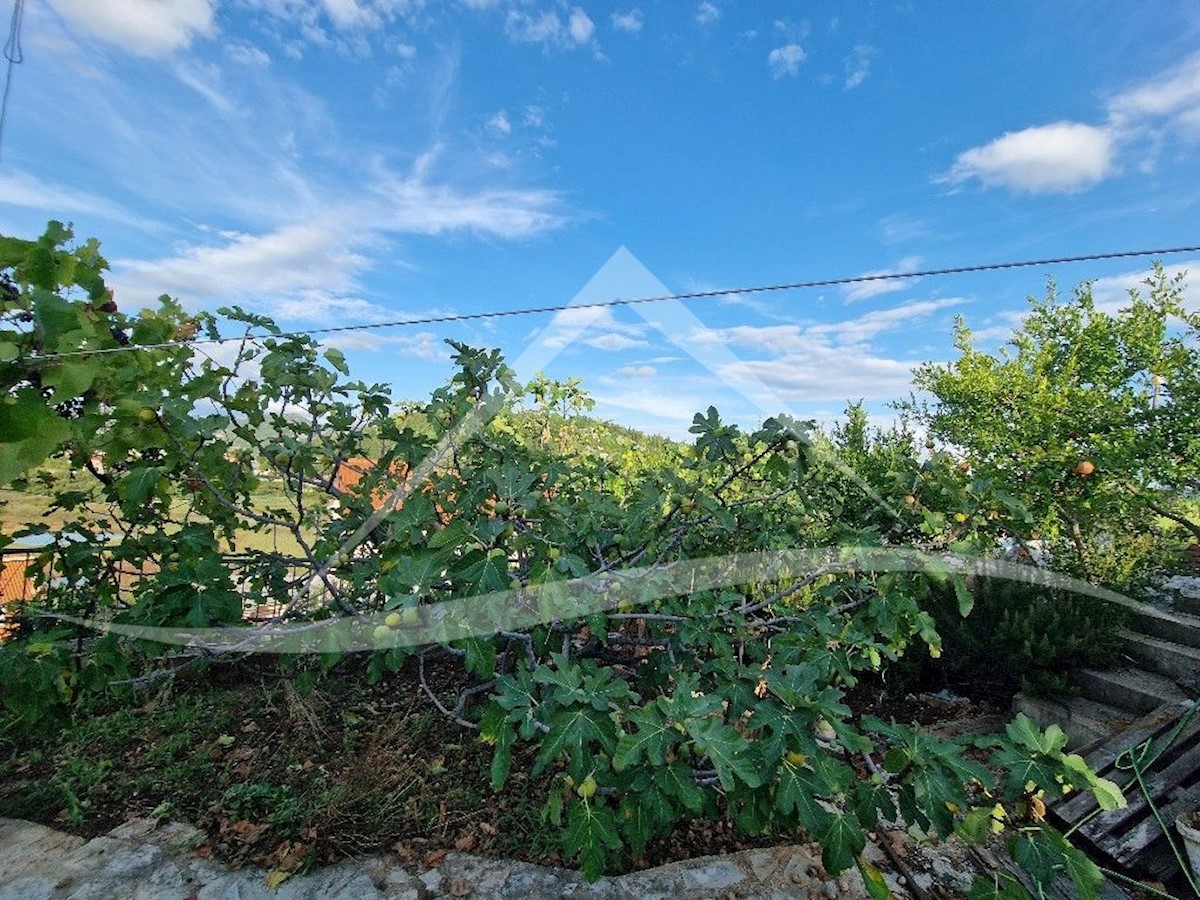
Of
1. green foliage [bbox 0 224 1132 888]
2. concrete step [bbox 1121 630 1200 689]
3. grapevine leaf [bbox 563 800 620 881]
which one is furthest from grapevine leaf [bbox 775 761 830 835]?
concrete step [bbox 1121 630 1200 689]

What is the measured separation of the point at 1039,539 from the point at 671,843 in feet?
15.5

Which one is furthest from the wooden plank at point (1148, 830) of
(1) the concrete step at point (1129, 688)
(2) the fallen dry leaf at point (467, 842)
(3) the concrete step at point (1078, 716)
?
(2) the fallen dry leaf at point (467, 842)

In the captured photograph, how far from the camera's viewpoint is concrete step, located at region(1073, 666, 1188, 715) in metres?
3.76

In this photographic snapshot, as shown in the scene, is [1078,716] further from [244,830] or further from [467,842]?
[244,830]

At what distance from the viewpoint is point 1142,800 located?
2906mm

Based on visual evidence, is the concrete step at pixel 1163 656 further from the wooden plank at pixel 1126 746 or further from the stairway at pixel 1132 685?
the wooden plank at pixel 1126 746

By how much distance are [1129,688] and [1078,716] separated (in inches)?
17.2

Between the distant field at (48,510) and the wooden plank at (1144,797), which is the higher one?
the distant field at (48,510)

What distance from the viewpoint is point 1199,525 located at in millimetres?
4676

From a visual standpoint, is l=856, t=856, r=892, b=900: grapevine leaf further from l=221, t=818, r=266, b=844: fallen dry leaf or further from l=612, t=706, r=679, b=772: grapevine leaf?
l=221, t=818, r=266, b=844: fallen dry leaf

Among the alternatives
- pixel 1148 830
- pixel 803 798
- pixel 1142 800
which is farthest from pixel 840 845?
pixel 1142 800

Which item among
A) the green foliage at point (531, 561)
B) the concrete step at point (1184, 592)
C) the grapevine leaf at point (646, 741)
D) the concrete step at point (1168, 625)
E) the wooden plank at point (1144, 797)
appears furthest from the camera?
the concrete step at point (1184, 592)

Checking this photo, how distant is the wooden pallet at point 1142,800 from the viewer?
2.69 m

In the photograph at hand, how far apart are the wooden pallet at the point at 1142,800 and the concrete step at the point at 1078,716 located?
0.32 meters
